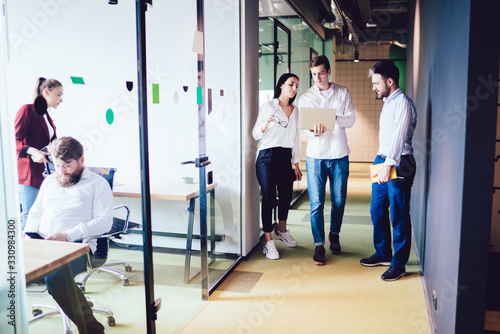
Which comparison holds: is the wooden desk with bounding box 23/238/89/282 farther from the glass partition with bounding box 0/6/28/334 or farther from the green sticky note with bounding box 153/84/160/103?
the green sticky note with bounding box 153/84/160/103

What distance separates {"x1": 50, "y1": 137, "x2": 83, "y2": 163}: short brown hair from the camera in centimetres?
170

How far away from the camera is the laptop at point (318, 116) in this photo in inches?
140

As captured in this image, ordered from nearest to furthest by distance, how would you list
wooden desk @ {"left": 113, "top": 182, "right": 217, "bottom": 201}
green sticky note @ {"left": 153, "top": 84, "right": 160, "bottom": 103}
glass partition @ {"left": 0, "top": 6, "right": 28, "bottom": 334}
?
glass partition @ {"left": 0, "top": 6, "right": 28, "bottom": 334} < green sticky note @ {"left": 153, "top": 84, "right": 160, "bottom": 103} < wooden desk @ {"left": 113, "top": 182, "right": 217, "bottom": 201}

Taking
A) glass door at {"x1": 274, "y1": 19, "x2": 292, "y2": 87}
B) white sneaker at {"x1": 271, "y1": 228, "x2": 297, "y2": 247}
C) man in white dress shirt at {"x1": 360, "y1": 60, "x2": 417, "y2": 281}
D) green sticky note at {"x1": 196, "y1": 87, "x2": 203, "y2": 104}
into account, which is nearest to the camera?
green sticky note at {"x1": 196, "y1": 87, "x2": 203, "y2": 104}

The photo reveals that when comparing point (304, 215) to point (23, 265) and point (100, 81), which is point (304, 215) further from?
point (23, 265)

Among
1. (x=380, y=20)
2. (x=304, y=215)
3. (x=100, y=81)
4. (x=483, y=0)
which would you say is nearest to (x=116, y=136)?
(x=100, y=81)

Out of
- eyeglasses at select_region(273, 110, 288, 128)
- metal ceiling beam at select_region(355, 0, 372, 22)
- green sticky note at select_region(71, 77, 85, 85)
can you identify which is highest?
metal ceiling beam at select_region(355, 0, 372, 22)

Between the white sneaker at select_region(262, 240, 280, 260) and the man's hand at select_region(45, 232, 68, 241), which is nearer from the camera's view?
the man's hand at select_region(45, 232, 68, 241)

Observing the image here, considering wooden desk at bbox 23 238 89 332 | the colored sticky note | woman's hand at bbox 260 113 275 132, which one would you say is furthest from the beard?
woman's hand at bbox 260 113 275 132

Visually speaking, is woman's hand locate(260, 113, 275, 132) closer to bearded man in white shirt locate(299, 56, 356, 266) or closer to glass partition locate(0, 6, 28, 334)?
bearded man in white shirt locate(299, 56, 356, 266)

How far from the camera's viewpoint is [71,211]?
6.25ft

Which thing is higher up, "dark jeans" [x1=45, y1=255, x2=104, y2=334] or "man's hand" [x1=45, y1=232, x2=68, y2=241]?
"man's hand" [x1=45, y1=232, x2=68, y2=241]

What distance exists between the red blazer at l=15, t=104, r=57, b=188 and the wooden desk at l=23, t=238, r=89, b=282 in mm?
226

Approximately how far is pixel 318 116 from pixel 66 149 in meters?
2.22
